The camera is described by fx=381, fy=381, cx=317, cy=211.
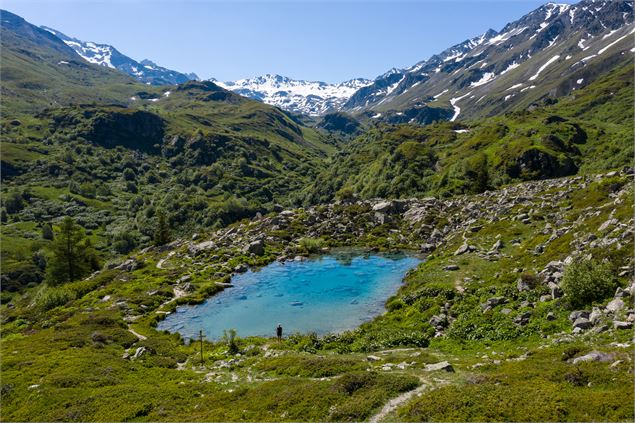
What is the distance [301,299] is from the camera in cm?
5812

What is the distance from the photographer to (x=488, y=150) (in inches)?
6058

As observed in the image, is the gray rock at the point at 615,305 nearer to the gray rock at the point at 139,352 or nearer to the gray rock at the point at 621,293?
the gray rock at the point at 621,293

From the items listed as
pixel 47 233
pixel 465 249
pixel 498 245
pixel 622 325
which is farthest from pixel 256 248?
pixel 47 233

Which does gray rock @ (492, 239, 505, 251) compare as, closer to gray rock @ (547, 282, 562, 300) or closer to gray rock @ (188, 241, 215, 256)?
gray rock @ (547, 282, 562, 300)

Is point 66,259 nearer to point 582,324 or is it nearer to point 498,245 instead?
point 498,245

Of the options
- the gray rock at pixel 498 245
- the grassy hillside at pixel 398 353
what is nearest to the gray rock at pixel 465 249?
the grassy hillside at pixel 398 353

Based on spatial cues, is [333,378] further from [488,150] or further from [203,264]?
[488,150]

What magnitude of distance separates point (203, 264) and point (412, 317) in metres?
50.7

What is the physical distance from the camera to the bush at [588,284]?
28891 millimetres

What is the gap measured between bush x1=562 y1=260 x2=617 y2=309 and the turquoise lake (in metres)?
23.3

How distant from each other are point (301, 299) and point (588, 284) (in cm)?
3800

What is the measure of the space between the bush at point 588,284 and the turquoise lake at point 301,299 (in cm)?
2327

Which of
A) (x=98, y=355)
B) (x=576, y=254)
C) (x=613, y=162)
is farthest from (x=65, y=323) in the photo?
(x=613, y=162)

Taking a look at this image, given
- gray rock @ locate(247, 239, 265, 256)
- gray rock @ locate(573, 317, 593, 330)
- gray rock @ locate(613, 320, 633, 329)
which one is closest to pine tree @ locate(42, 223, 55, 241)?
gray rock @ locate(247, 239, 265, 256)
